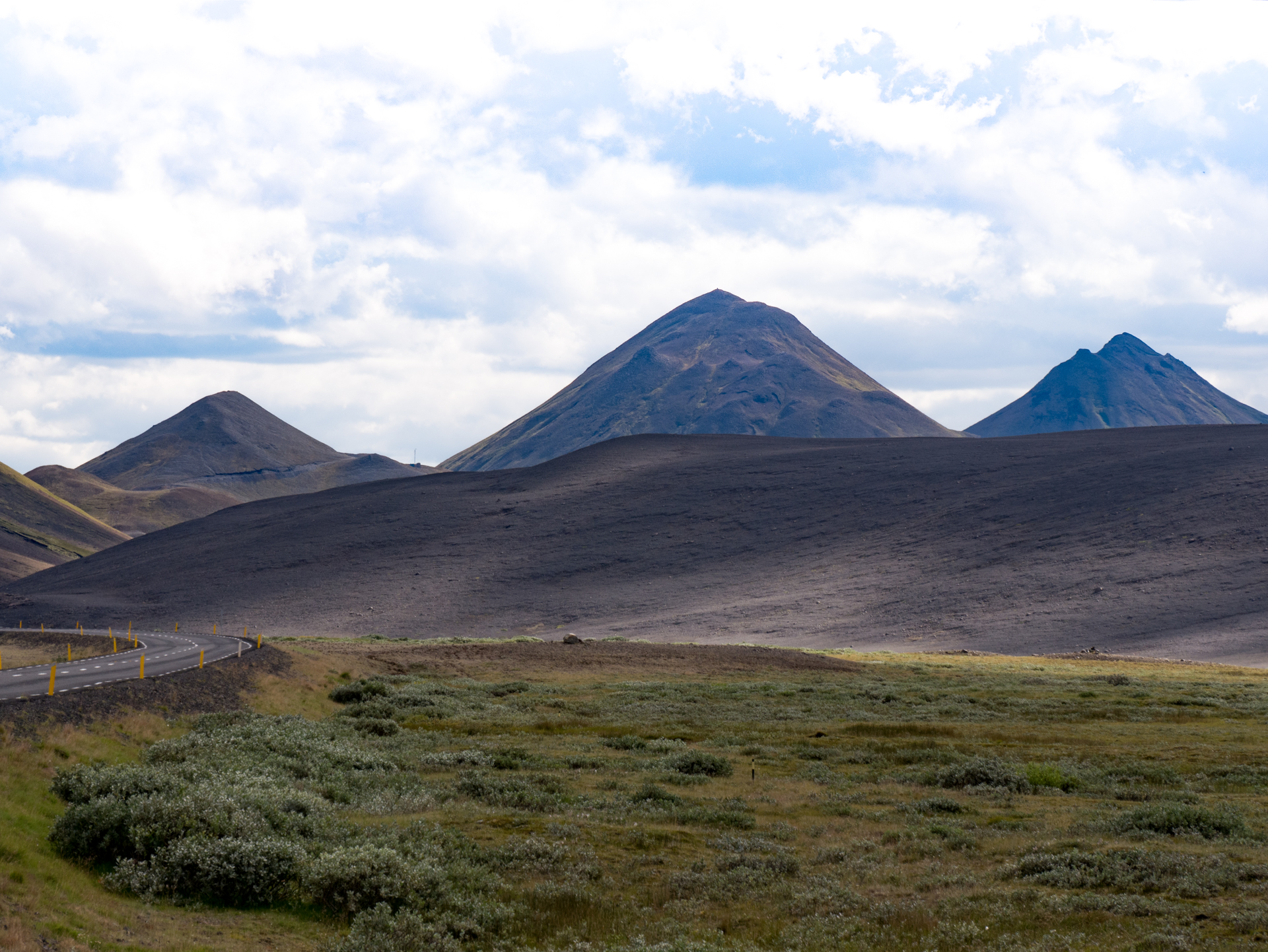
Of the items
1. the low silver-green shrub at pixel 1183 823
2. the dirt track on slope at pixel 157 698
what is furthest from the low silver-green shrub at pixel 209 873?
the low silver-green shrub at pixel 1183 823

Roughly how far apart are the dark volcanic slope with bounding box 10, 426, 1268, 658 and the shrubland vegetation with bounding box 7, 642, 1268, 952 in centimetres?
4972

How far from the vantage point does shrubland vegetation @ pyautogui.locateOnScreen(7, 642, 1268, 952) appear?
11312 mm

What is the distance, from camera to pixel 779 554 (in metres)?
102

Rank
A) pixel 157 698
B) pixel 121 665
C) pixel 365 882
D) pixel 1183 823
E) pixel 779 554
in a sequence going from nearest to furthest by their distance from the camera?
pixel 365 882
pixel 1183 823
pixel 157 698
pixel 121 665
pixel 779 554

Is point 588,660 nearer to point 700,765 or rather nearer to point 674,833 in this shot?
point 700,765

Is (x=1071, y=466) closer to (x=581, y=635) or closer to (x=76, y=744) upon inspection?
(x=581, y=635)

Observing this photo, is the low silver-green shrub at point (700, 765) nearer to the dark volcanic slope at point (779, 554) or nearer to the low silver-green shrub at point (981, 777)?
the low silver-green shrub at point (981, 777)

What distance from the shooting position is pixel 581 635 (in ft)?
260

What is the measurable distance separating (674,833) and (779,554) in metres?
86.9

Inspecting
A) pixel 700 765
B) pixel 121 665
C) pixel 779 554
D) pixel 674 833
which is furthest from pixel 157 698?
pixel 779 554

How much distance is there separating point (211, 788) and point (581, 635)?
216 feet

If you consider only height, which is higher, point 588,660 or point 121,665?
point 121,665

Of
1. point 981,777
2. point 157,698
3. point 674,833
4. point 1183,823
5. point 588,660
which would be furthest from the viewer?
point 588,660

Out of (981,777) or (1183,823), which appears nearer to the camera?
(1183,823)
